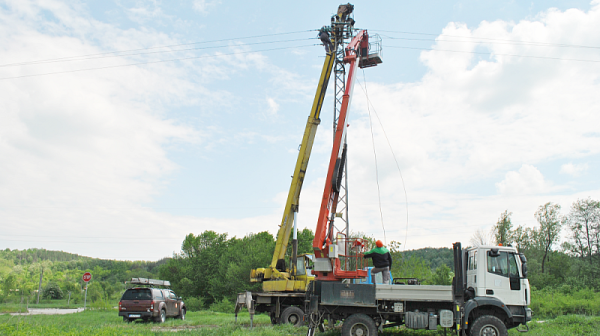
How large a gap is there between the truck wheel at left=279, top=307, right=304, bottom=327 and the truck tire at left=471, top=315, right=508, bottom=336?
685cm

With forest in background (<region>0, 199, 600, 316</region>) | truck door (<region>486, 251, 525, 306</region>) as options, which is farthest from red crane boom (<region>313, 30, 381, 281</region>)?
forest in background (<region>0, 199, 600, 316</region>)

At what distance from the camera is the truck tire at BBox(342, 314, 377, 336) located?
11.2 meters

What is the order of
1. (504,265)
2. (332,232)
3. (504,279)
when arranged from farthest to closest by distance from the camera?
1. (332,232)
2. (504,265)
3. (504,279)

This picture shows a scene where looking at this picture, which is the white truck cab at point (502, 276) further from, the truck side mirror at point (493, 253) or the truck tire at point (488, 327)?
the truck tire at point (488, 327)

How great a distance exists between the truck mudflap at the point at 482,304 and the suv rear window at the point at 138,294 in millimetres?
13039

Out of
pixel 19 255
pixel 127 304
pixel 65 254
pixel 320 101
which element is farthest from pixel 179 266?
pixel 65 254

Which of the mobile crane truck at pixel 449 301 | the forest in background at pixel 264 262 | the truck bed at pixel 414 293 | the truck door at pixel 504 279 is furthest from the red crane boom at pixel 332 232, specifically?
the forest in background at pixel 264 262

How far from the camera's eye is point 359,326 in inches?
447

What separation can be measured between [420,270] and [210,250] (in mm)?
39462

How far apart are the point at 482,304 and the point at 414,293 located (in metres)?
Answer: 1.82

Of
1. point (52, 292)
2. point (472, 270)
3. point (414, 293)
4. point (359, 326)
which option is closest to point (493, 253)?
point (472, 270)

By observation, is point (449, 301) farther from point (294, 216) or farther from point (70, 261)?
point (70, 261)

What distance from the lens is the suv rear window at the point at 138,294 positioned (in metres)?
17.6

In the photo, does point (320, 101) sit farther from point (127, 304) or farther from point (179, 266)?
point (179, 266)
